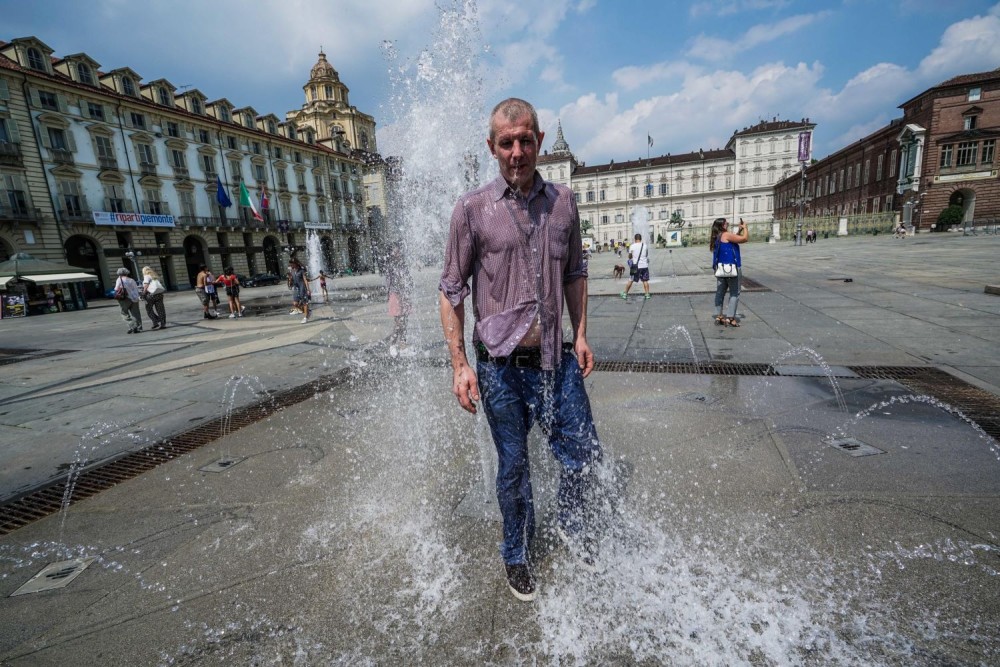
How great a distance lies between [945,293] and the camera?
902 centimetres

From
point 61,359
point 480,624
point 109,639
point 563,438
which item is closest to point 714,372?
point 563,438

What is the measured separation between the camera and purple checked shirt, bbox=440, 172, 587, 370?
1.97 metres

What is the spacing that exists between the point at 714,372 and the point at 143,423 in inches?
226

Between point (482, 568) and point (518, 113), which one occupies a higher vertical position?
point (518, 113)

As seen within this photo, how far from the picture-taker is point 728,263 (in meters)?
6.80

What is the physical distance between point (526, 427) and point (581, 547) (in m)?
0.66

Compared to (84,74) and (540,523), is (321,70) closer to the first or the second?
(84,74)

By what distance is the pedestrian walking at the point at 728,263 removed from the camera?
6.75 m

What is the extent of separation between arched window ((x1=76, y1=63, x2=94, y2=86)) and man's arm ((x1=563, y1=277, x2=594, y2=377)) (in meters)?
46.1

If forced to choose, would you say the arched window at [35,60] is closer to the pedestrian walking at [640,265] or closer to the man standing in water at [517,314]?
the pedestrian walking at [640,265]

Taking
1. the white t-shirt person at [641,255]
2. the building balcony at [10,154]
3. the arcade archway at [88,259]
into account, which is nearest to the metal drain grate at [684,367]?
the white t-shirt person at [641,255]

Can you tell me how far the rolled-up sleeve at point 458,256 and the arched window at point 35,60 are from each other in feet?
145

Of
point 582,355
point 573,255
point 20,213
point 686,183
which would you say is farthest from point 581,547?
point 686,183

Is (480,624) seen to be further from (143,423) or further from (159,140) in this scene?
(159,140)
